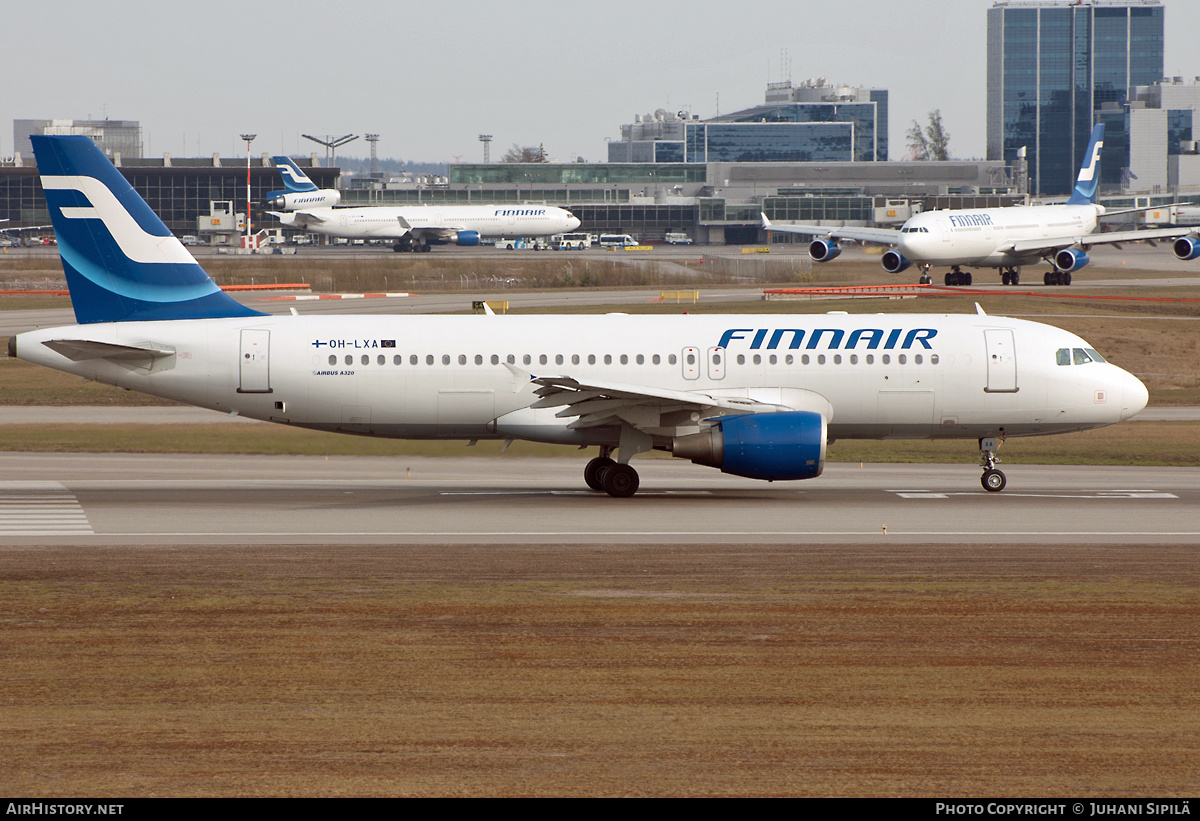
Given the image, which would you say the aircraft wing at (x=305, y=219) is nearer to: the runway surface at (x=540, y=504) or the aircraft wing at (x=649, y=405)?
the runway surface at (x=540, y=504)

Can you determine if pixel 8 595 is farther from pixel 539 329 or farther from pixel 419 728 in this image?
pixel 539 329

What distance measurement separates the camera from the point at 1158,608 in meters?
18.7

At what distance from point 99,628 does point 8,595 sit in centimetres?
282

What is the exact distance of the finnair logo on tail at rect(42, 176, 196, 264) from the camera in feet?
94.9

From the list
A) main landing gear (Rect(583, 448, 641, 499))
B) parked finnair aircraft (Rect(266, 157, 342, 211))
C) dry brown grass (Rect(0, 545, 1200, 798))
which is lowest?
dry brown grass (Rect(0, 545, 1200, 798))

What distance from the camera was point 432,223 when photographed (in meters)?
144

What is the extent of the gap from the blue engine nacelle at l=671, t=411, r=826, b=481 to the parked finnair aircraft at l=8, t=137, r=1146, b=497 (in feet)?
3.95

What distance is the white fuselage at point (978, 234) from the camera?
80875 millimetres

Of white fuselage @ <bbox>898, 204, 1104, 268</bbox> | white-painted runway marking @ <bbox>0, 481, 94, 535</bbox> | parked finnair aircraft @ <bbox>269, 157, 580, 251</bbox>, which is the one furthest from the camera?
parked finnair aircraft @ <bbox>269, 157, 580, 251</bbox>

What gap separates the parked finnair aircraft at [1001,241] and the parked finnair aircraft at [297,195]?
83.0 metres

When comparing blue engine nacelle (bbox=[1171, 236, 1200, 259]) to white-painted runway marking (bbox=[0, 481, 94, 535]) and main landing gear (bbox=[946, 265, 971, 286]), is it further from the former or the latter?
white-painted runway marking (bbox=[0, 481, 94, 535])

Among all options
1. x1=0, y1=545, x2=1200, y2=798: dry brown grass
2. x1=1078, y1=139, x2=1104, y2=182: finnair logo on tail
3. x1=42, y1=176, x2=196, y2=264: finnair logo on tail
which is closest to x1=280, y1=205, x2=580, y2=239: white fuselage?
x1=1078, y1=139, x2=1104, y2=182: finnair logo on tail

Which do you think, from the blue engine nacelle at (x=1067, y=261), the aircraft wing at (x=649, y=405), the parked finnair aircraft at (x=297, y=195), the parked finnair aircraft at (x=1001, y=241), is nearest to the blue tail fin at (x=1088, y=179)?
the parked finnair aircraft at (x=1001, y=241)

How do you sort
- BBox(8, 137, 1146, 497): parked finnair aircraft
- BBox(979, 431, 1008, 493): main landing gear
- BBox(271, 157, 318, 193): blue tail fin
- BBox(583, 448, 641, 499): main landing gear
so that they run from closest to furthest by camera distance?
BBox(8, 137, 1146, 497): parked finnair aircraft < BBox(583, 448, 641, 499): main landing gear < BBox(979, 431, 1008, 493): main landing gear < BBox(271, 157, 318, 193): blue tail fin
